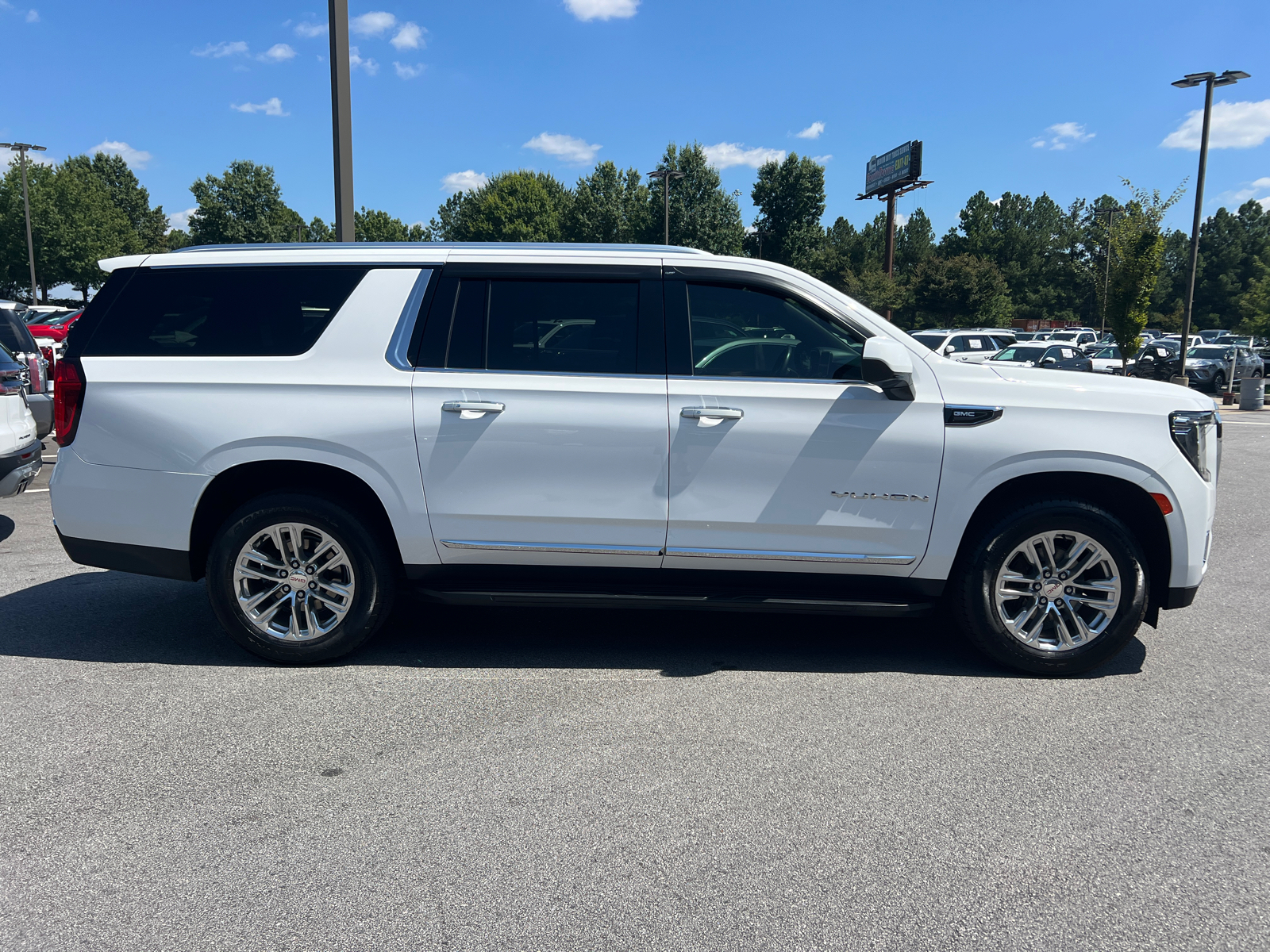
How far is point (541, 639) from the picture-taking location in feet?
15.9

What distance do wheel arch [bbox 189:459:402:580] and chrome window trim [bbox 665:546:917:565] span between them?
1438 millimetres

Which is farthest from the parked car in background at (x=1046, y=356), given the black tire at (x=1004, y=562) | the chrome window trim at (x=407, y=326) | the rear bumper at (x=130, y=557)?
the rear bumper at (x=130, y=557)

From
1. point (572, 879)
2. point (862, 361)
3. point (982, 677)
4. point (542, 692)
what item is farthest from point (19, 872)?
point (982, 677)

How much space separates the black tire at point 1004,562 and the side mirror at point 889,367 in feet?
2.60

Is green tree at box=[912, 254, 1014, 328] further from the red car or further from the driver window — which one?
the driver window

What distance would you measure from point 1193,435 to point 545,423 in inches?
117

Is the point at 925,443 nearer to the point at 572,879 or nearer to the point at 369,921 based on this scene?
the point at 572,879

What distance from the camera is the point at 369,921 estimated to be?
8.17ft

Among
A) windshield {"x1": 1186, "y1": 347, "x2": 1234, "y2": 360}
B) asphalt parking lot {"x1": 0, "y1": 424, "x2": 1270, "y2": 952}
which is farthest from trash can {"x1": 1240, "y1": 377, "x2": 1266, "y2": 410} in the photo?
asphalt parking lot {"x1": 0, "y1": 424, "x2": 1270, "y2": 952}

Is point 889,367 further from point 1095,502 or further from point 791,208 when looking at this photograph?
point 791,208

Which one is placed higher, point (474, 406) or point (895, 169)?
point (895, 169)

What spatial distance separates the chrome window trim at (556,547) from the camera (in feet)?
13.9

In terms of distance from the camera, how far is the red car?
2275 centimetres

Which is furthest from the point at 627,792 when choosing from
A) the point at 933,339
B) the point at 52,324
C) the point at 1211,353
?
the point at 1211,353
